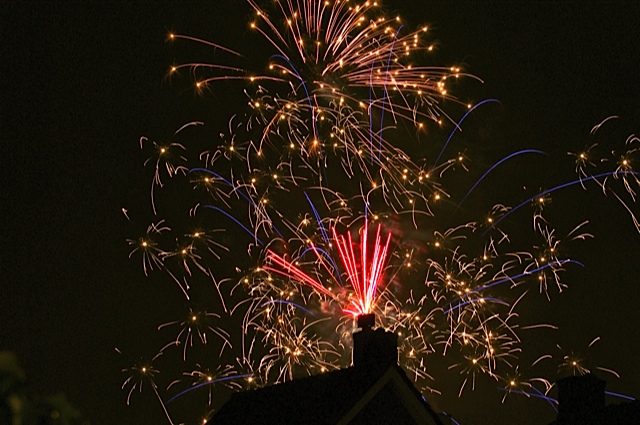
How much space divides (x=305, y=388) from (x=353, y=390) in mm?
1675

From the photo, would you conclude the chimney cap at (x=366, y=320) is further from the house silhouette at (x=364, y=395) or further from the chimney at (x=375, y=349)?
the chimney at (x=375, y=349)

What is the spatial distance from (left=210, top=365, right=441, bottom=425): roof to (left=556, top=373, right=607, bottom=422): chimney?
374 cm

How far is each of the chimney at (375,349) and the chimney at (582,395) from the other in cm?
419

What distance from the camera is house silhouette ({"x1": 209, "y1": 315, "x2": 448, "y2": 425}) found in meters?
17.8

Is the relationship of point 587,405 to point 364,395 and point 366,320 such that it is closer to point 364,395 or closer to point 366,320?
point 366,320

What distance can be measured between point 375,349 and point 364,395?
1090 mm

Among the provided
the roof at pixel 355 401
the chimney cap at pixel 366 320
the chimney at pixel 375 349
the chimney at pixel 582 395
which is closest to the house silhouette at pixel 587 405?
the chimney at pixel 582 395

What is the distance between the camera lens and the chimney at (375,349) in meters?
18.5

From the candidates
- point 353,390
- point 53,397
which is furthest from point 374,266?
point 53,397

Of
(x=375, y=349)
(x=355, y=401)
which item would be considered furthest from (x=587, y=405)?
(x=355, y=401)

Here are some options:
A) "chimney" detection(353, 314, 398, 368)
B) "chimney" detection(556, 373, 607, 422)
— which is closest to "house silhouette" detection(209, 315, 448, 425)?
"chimney" detection(353, 314, 398, 368)

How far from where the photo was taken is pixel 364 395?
17.9 m

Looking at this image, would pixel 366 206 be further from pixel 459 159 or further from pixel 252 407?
pixel 252 407

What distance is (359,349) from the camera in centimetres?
1886
